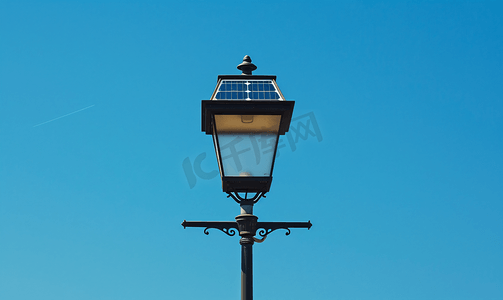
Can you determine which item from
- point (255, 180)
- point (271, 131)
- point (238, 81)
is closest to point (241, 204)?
point (255, 180)

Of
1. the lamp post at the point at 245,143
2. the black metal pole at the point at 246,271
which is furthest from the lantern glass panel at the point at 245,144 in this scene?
the black metal pole at the point at 246,271

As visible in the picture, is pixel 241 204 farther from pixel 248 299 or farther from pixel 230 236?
pixel 248 299

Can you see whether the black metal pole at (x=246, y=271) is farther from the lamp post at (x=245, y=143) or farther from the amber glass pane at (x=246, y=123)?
the amber glass pane at (x=246, y=123)

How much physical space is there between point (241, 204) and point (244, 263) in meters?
0.70

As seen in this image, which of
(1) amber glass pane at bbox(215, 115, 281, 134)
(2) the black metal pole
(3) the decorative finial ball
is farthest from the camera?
(3) the decorative finial ball

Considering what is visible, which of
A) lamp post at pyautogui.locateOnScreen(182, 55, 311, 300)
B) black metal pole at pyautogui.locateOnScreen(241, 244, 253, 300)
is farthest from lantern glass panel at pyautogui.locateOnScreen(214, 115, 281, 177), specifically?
black metal pole at pyautogui.locateOnScreen(241, 244, 253, 300)

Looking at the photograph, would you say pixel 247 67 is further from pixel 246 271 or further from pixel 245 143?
pixel 246 271

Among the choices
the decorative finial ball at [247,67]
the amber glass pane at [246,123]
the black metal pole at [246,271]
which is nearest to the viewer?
the black metal pole at [246,271]

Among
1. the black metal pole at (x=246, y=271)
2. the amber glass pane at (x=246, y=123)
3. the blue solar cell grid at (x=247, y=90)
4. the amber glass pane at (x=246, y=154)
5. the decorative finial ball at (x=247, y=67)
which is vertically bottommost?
the black metal pole at (x=246, y=271)

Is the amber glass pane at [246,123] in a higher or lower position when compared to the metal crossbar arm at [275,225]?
higher

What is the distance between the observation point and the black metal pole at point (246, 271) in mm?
6523

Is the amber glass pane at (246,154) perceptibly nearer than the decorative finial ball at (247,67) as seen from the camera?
Yes

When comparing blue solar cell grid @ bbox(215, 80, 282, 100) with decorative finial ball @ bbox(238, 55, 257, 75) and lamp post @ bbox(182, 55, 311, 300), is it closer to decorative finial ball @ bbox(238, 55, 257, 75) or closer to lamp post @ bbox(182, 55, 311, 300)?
lamp post @ bbox(182, 55, 311, 300)

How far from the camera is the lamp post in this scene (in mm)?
6578
